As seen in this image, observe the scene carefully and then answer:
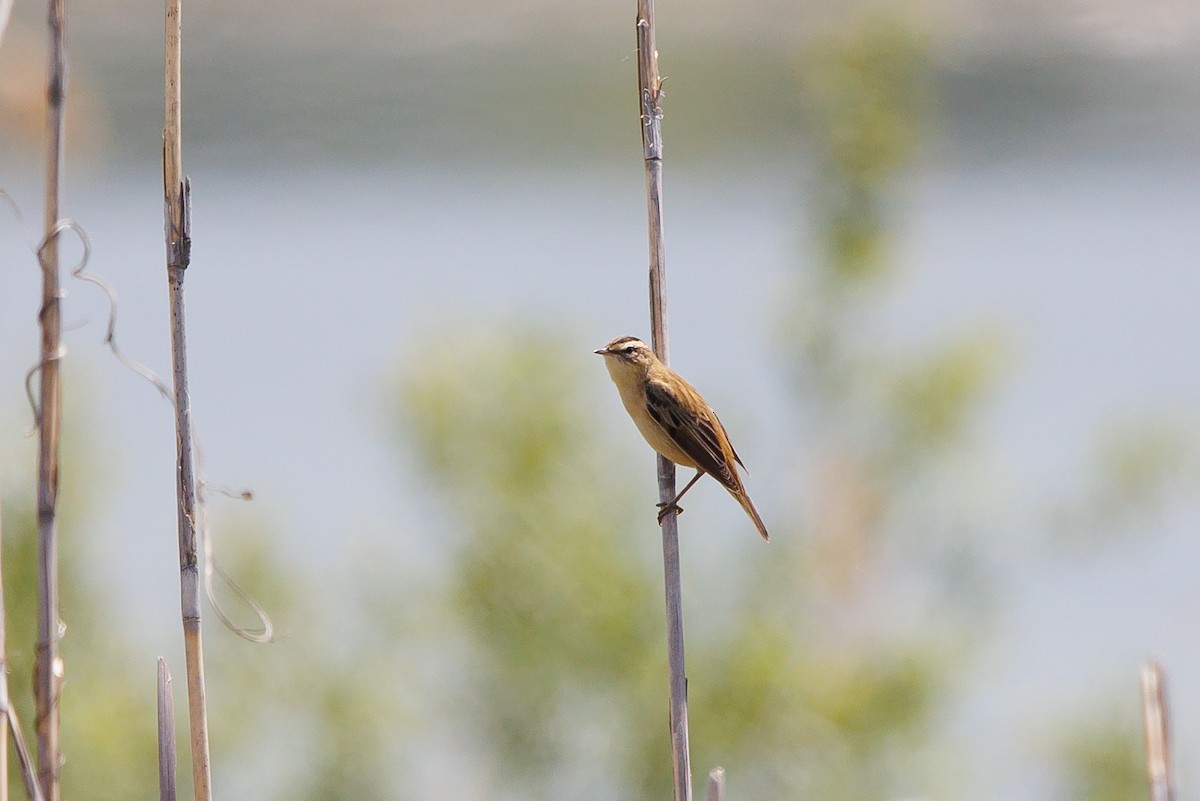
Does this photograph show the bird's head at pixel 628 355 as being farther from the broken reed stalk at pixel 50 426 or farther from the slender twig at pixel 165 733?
the broken reed stalk at pixel 50 426

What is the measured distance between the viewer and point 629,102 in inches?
728

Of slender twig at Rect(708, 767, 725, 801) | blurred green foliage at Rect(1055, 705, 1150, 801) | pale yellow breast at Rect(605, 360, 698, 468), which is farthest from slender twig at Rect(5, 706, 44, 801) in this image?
blurred green foliage at Rect(1055, 705, 1150, 801)

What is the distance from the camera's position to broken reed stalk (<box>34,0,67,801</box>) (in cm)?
208

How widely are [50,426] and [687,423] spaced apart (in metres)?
2.05

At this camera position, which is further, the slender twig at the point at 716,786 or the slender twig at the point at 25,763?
the slender twig at the point at 716,786

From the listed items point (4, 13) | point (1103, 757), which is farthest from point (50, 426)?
point (1103, 757)

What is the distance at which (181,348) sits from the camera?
2.44 metres

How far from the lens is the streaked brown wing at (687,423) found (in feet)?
12.5

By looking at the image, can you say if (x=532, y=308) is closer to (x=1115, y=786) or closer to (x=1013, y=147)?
(x=1115, y=786)

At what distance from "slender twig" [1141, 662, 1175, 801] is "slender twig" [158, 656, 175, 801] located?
192 cm

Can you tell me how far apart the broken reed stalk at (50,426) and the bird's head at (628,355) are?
205cm

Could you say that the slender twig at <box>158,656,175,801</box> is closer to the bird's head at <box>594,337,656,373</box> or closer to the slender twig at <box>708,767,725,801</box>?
the slender twig at <box>708,767,725,801</box>

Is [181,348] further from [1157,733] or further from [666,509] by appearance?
[1157,733]

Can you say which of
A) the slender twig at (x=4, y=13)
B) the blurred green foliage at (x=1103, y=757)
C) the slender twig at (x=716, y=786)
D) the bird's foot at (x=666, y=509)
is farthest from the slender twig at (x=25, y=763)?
the blurred green foliage at (x=1103, y=757)
